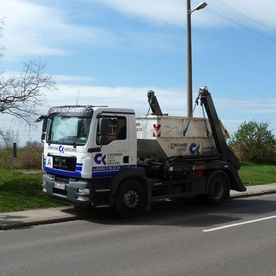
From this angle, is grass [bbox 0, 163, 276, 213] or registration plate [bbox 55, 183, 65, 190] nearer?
registration plate [bbox 55, 183, 65, 190]

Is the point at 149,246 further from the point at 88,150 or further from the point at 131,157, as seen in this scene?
the point at 131,157

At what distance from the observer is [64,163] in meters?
12.4

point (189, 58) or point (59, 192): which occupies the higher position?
point (189, 58)

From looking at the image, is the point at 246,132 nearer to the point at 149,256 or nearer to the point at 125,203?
the point at 125,203

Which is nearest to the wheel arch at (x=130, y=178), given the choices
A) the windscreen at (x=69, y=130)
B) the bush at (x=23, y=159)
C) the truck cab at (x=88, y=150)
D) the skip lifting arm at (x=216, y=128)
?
the truck cab at (x=88, y=150)

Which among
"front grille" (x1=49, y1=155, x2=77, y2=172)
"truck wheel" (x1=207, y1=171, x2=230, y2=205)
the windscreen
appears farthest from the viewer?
"truck wheel" (x1=207, y1=171, x2=230, y2=205)

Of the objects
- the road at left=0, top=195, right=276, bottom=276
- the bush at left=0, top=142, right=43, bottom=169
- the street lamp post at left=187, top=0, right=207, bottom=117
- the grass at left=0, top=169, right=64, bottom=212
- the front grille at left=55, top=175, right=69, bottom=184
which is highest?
the street lamp post at left=187, top=0, right=207, bottom=117

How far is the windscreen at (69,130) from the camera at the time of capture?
472 inches

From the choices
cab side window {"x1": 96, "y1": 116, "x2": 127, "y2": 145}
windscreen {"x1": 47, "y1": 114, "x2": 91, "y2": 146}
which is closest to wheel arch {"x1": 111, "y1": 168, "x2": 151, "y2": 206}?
cab side window {"x1": 96, "y1": 116, "x2": 127, "y2": 145}

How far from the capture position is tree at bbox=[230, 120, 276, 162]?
37844 mm

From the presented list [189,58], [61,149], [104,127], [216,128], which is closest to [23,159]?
[189,58]

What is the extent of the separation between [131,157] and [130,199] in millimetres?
1036

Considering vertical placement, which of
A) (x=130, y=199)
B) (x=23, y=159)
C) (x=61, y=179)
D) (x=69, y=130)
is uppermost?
(x=69, y=130)

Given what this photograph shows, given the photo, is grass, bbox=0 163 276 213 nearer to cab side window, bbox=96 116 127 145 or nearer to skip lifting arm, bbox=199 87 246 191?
cab side window, bbox=96 116 127 145
